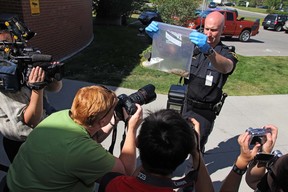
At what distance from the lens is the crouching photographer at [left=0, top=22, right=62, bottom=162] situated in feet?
6.85

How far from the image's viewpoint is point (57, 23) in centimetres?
807

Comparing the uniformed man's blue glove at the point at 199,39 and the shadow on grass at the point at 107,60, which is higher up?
the uniformed man's blue glove at the point at 199,39

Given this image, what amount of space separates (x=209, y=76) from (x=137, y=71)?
203 inches

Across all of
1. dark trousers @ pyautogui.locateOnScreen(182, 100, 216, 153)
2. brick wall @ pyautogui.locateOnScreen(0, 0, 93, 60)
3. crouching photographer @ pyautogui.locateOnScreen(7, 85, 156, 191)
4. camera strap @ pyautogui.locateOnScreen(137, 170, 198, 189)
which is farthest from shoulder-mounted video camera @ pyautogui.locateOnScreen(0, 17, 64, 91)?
brick wall @ pyautogui.locateOnScreen(0, 0, 93, 60)

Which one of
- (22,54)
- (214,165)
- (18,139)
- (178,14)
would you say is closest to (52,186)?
(18,139)

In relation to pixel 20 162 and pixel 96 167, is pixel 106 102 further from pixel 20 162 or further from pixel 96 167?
pixel 20 162

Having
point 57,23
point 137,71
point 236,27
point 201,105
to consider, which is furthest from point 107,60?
point 236,27

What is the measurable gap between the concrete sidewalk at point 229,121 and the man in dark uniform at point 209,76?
2.08 feet

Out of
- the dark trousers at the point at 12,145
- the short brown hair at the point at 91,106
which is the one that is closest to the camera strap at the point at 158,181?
the short brown hair at the point at 91,106

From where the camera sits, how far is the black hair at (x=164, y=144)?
146 centimetres

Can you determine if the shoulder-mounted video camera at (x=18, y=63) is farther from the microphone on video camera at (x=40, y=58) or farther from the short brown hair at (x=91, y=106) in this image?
the short brown hair at (x=91, y=106)

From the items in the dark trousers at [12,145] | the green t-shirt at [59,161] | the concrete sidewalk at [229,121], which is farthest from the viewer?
the concrete sidewalk at [229,121]

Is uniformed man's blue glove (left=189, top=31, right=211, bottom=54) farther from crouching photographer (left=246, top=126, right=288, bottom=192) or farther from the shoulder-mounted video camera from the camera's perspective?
the shoulder-mounted video camera

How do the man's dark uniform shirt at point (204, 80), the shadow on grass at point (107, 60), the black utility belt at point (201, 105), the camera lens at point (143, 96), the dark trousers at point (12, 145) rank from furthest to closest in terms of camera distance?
the shadow on grass at point (107, 60) < the black utility belt at point (201, 105) < the man's dark uniform shirt at point (204, 80) < the dark trousers at point (12, 145) < the camera lens at point (143, 96)
